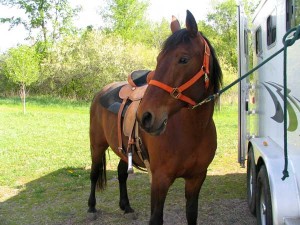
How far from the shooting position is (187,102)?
237 cm

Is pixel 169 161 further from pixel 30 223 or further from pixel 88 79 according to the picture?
pixel 88 79

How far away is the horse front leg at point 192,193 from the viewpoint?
10.1 feet

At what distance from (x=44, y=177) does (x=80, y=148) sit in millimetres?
2642

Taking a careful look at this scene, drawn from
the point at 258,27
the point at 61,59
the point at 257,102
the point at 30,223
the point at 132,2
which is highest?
the point at 132,2

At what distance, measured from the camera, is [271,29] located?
3.43 metres

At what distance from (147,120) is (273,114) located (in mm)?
1678

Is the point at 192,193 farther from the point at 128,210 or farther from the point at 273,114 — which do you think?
the point at 128,210

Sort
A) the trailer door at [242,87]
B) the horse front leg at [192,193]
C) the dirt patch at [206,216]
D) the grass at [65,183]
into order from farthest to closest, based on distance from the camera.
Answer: the grass at [65,183], the trailer door at [242,87], the dirt patch at [206,216], the horse front leg at [192,193]

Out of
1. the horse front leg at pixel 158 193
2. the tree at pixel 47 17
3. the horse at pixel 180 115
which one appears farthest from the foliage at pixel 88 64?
the horse front leg at pixel 158 193

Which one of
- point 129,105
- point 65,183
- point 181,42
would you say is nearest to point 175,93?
point 181,42

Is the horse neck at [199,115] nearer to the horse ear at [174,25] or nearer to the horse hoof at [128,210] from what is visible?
the horse ear at [174,25]

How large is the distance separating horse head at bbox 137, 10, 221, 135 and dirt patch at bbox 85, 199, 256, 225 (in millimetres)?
2264

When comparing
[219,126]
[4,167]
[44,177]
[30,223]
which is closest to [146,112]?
[30,223]

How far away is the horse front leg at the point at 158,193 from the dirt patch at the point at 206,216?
1.29 meters
